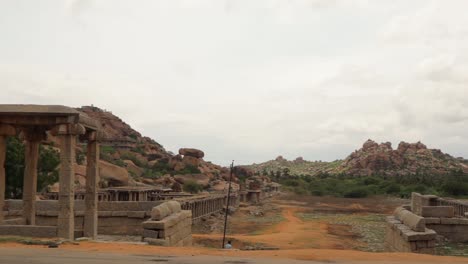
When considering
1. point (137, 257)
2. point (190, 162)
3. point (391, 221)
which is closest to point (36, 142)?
point (137, 257)

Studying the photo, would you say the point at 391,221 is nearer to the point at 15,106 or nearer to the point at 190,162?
the point at 15,106

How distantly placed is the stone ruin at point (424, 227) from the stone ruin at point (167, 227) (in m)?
7.33

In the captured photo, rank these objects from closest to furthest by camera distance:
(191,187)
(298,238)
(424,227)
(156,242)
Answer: (156,242) < (424,227) < (298,238) < (191,187)

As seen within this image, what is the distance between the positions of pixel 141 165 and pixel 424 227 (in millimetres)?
58378

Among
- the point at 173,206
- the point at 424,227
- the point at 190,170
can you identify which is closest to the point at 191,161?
the point at 190,170

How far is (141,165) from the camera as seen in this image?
6919 cm

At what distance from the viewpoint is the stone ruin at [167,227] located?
14055 mm

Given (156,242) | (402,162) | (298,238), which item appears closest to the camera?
(156,242)

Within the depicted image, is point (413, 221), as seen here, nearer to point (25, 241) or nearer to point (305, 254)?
point (305, 254)

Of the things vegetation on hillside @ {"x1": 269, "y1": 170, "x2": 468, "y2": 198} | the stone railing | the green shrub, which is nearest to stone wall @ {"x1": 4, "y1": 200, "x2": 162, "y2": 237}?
the stone railing

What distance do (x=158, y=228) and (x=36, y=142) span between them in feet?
21.3

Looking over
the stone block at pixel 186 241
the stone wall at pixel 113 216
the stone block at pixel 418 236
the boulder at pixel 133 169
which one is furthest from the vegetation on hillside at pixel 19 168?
the boulder at pixel 133 169

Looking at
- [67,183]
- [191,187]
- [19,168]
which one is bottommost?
[191,187]

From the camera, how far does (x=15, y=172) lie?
26.5m
